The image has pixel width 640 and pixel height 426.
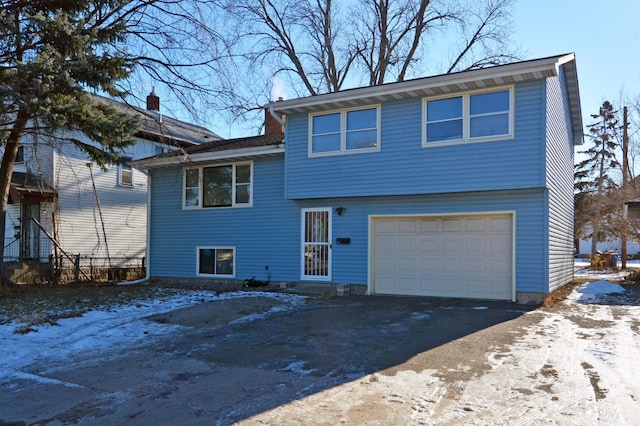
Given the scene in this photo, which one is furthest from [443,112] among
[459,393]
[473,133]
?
[459,393]

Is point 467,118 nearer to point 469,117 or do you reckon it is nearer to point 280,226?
point 469,117

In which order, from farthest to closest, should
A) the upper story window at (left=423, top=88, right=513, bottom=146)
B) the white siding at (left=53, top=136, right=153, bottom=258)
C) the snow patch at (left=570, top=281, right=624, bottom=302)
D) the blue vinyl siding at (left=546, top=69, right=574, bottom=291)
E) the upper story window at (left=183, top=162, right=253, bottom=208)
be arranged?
the white siding at (left=53, top=136, right=153, bottom=258)
the upper story window at (left=183, top=162, right=253, bottom=208)
the snow patch at (left=570, top=281, right=624, bottom=302)
the blue vinyl siding at (left=546, top=69, right=574, bottom=291)
the upper story window at (left=423, top=88, right=513, bottom=146)

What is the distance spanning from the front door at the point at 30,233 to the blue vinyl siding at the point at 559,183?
55.9 feet

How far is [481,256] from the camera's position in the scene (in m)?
11.2

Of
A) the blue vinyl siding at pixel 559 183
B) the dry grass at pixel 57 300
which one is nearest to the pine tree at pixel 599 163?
the blue vinyl siding at pixel 559 183

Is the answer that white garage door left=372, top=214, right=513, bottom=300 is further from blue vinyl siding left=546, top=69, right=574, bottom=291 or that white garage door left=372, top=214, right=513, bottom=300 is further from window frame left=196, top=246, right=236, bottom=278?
window frame left=196, top=246, right=236, bottom=278

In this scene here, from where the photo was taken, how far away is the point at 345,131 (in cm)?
1237

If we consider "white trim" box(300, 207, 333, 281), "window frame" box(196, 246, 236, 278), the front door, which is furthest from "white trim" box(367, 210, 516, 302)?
the front door

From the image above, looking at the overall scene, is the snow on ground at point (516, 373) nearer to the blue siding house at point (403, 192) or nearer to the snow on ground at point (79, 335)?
the snow on ground at point (79, 335)

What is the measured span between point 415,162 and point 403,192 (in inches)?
29.7

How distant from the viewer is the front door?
706 inches

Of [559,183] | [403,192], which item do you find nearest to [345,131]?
[403,192]

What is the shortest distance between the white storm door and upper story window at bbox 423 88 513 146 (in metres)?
3.46

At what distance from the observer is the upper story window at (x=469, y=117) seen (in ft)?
34.4
